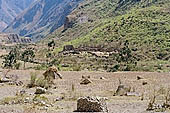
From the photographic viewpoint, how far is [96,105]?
67.8 feet

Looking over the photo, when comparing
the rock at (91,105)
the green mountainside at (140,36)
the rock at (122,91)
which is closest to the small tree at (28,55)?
the green mountainside at (140,36)

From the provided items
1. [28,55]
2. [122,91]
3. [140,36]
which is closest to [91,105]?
[122,91]

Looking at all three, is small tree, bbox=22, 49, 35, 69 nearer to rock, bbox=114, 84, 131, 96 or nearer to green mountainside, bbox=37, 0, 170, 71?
green mountainside, bbox=37, 0, 170, 71

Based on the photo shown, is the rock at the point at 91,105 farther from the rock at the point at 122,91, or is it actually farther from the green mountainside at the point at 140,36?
the green mountainside at the point at 140,36

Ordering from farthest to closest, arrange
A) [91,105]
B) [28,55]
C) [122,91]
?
[28,55], [122,91], [91,105]

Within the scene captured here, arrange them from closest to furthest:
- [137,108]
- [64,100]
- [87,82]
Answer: [137,108] → [64,100] → [87,82]

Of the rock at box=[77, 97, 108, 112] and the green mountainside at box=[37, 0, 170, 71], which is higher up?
the green mountainside at box=[37, 0, 170, 71]

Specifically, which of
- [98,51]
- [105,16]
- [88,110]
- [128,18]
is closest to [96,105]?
[88,110]

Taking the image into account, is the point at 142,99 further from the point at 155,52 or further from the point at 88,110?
the point at 155,52

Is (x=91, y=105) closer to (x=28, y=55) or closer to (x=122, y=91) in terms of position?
(x=122, y=91)

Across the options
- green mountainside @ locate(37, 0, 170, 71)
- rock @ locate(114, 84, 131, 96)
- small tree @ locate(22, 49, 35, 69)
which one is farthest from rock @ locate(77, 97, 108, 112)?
small tree @ locate(22, 49, 35, 69)

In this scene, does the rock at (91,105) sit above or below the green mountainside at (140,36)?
below

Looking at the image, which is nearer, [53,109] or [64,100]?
[53,109]

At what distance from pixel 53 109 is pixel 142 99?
742 cm
